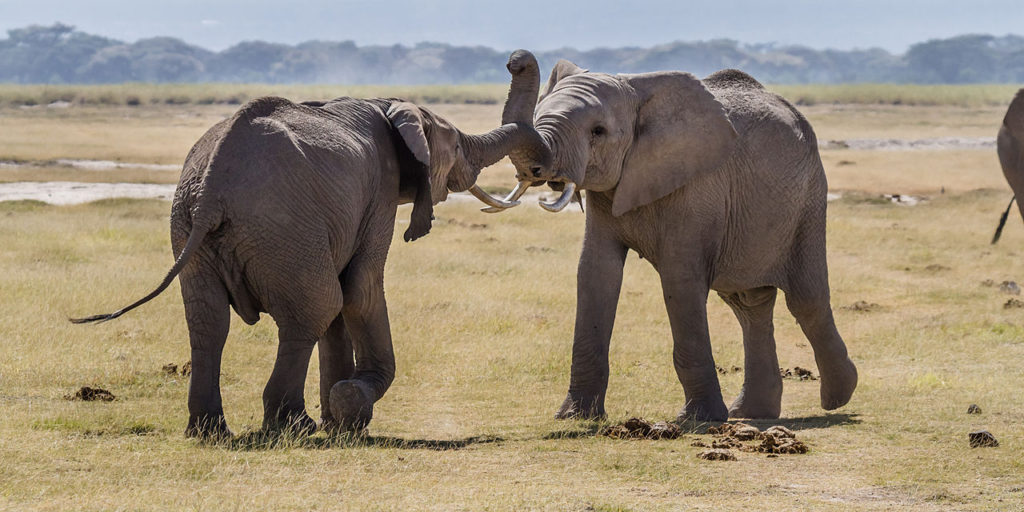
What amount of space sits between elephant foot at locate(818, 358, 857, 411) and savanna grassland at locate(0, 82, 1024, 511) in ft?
0.67

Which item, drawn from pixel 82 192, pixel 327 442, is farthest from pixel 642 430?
pixel 82 192

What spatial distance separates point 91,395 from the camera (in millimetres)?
10078

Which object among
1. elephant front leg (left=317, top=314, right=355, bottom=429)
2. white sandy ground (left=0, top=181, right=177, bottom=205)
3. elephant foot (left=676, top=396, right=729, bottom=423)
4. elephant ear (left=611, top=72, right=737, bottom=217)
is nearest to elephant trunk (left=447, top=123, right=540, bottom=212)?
elephant ear (left=611, top=72, right=737, bottom=217)

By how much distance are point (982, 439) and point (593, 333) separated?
115 inches

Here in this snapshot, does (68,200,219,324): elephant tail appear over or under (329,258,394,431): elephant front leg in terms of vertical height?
over

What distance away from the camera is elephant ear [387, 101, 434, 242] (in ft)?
28.7

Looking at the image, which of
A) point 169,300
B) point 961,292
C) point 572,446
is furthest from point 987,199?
point 572,446

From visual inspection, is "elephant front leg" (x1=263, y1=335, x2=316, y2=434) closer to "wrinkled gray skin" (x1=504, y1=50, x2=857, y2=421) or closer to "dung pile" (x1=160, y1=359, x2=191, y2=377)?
"wrinkled gray skin" (x1=504, y1=50, x2=857, y2=421)

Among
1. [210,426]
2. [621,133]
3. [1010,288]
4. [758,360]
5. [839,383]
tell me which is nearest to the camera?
[210,426]

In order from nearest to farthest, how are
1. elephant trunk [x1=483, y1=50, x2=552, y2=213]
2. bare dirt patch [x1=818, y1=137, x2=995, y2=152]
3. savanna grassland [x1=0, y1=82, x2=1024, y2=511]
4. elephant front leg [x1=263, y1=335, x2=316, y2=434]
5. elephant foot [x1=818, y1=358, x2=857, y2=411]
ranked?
savanna grassland [x1=0, y1=82, x2=1024, y2=511]
elephant front leg [x1=263, y1=335, x2=316, y2=434]
elephant trunk [x1=483, y1=50, x2=552, y2=213]
elephant foot [x1=818, y1=358, x2=857, y2=411]
bare dirt patch [x1=818, y1=137, x2=995, y2=152]

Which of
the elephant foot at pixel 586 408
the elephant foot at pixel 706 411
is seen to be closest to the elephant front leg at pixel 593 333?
the elephant foot at pixel 586 408

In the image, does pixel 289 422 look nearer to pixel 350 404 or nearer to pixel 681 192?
pixel 350 404

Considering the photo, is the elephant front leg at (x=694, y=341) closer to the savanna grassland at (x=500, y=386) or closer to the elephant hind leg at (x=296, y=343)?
the savanna grassland at (x=500, y=386)

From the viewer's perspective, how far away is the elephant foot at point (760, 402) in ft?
36.1
